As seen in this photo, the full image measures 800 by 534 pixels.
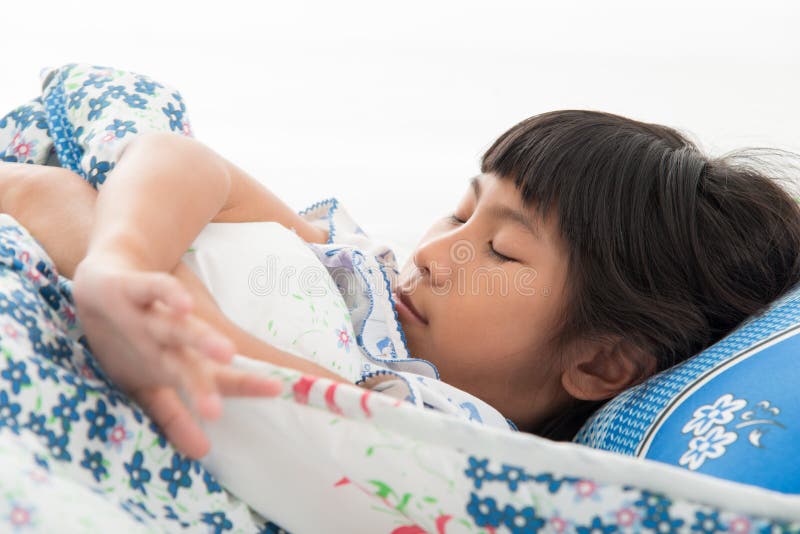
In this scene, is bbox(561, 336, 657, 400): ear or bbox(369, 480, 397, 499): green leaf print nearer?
bbox(369, 480, 397, 499): green leaf print

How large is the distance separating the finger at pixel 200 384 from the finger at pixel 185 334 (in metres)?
0.01

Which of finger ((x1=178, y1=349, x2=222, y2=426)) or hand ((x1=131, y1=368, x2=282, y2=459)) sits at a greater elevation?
finger ((x1=178, y1=349, x2=222, y2=426))

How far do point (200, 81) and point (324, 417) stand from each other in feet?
5.66

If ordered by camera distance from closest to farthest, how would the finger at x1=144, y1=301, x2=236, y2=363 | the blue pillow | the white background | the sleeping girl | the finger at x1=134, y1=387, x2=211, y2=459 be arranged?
the finger at x1=144, y1=301, x2=236, y2=363 → the finger at x1=134, y1=387, x2=211, y2=459 → the blue pillow → the sleeping girl → the white background

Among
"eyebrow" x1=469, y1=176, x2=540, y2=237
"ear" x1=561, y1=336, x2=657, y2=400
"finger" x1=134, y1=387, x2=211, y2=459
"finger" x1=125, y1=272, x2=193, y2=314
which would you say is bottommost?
"ear" x1=561, y1=336, x2=657, y2=400

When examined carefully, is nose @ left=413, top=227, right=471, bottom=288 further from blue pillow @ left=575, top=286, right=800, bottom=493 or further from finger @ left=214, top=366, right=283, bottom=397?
finger @ left=214, top=366, right=283, bottom=397

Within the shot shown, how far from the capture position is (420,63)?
224cm

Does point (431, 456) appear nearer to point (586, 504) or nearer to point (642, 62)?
point (586, 504)

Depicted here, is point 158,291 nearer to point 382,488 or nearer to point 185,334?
point 185,334

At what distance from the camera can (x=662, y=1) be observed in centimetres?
224

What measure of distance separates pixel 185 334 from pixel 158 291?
0.03 meters

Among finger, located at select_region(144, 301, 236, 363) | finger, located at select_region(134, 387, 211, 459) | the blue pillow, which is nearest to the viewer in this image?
finger, located at select_region(144, 301, 236, 363)

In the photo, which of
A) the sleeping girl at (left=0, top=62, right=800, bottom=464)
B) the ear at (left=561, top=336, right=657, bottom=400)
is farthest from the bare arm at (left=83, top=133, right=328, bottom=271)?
the ear at (left=561, top=336, right=657, bottom=400)

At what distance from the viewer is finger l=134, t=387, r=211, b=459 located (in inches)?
22.5
